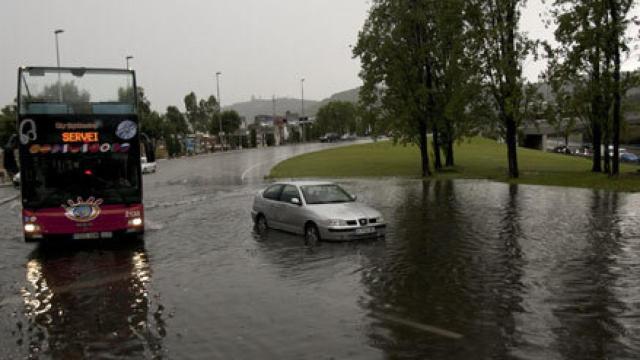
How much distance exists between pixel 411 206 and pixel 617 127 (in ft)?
50.5

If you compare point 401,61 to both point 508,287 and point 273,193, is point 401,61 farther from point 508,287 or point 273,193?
point 508,287

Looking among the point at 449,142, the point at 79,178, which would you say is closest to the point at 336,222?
the point at 79,178

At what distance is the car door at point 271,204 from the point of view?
1742 centimetres

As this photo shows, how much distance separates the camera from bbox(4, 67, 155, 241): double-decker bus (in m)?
14.1

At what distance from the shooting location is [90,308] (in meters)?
9.88

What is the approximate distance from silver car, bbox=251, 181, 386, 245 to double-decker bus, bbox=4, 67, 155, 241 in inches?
154

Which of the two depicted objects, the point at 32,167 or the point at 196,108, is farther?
the point at 196,108

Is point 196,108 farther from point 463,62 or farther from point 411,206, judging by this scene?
point 411,206

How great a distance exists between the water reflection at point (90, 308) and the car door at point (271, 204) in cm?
404

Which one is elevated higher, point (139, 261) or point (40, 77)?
point (40, 77)

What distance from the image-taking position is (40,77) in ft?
47.9

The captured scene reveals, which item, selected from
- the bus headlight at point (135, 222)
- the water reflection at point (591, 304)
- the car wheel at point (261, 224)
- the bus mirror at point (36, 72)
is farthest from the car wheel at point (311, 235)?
the bus mirror at point (36, 72)

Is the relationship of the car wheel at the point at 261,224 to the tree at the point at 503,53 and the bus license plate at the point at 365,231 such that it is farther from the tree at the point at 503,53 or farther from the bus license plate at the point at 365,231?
the tree at the point at 503,53

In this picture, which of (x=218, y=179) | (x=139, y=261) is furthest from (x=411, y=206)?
(x=218, y=179)
